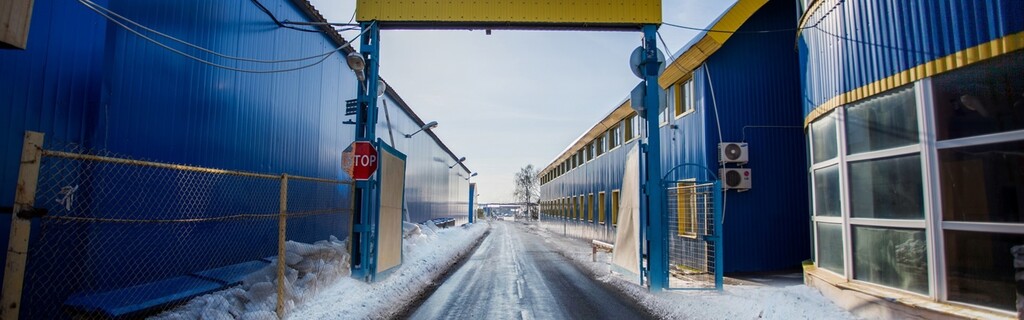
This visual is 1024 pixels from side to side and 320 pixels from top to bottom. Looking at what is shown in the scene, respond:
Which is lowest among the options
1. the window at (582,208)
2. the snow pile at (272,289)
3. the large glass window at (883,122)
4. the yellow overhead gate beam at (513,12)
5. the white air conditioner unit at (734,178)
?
the snow pile at (272,289)

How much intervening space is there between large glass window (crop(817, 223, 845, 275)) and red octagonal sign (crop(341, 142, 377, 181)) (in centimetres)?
705

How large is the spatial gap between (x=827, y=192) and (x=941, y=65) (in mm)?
2620

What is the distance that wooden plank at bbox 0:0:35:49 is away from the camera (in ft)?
11.0

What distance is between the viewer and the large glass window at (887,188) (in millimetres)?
5566

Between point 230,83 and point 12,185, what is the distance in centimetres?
378

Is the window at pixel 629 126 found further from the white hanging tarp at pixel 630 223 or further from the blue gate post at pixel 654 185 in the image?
the blue gate post at pixel 654 185

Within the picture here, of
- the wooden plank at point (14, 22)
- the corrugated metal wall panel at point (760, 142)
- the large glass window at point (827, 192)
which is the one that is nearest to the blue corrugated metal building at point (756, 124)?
the corrugated metal wall panel at point (760, 142)

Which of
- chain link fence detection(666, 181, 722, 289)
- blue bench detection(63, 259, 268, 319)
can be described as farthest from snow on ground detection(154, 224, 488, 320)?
chain link fence detection(666, 181, 722, 289)

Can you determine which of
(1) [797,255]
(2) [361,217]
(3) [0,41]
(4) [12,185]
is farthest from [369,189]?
(1) [797,255]

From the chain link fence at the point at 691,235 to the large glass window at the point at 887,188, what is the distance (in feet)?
10.5

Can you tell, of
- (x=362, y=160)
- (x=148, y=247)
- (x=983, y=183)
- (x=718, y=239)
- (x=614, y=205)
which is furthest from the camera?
(x=614, y=205)

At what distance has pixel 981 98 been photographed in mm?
4910

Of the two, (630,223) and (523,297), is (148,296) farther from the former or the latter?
(630,223)

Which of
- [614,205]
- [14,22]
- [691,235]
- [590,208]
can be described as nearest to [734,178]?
[691,235]
